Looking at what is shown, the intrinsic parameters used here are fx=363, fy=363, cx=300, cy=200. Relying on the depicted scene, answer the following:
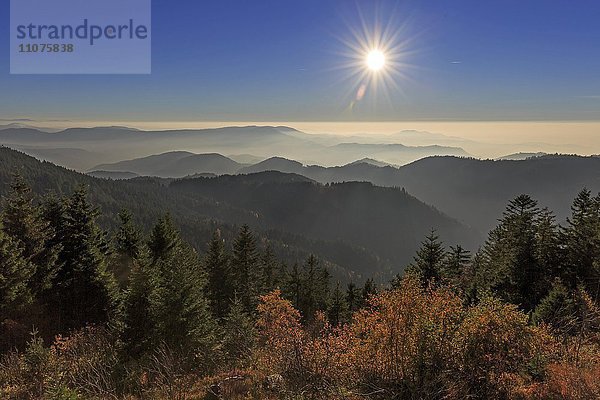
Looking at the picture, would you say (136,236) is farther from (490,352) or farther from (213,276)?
(490,352)

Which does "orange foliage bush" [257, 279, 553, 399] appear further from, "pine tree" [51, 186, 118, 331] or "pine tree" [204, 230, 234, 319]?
"pine tree" [204, 230, 234, 319]

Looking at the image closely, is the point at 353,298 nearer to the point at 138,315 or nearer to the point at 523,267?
the point at 523,267

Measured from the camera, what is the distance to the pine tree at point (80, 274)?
93.7 feet

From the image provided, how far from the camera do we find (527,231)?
3384cm

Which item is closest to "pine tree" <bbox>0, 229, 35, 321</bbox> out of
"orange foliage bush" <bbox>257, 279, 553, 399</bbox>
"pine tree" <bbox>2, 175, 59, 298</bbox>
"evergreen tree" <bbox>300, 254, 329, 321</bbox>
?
"pine tree" <bbox>2, 175, 59, 298</bbox>

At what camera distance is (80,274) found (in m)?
28.6

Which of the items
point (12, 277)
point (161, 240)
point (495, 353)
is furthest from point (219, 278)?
point (495, 353)

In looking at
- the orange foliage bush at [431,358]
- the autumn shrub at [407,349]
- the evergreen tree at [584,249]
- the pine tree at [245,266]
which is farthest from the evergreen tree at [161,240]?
the evergreen tree at [584,249]

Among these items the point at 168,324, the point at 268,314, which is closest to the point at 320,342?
the point at 168,324

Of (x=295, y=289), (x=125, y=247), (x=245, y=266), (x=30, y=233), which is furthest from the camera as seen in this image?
(x=295, y=289)

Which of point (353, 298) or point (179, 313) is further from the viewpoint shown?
point (353, 298)

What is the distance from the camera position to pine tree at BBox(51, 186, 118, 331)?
28.6m

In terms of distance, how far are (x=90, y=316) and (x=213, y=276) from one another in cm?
1400

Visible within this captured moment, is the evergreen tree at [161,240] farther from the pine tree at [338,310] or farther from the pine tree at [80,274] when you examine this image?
the pine tree at [338,310]
